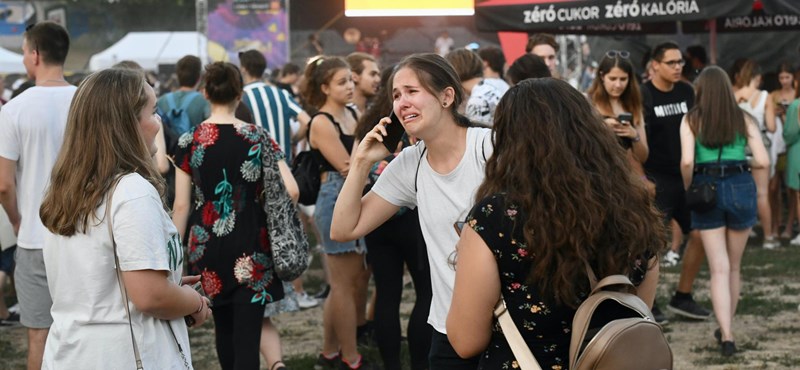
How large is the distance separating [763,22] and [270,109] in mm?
6786

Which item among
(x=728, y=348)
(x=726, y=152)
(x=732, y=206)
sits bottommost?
(x=728, y=348)

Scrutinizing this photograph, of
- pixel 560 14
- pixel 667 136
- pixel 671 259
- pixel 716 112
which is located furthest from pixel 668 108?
pixel 671 259

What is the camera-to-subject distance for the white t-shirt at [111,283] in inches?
125

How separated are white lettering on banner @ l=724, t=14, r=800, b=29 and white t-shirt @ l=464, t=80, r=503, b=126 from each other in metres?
6.52

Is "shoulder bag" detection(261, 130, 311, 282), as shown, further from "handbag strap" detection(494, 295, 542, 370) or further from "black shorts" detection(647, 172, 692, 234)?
"black shorts" detection(647, 172, 692, 234)

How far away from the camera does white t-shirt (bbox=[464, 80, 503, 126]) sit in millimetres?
6930

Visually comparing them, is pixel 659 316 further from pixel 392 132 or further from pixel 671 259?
pixel 392 132

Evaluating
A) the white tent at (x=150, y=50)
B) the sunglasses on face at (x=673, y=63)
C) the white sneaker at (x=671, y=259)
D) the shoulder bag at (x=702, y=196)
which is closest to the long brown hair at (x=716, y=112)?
the shoulder bag at (x=702, y=196)

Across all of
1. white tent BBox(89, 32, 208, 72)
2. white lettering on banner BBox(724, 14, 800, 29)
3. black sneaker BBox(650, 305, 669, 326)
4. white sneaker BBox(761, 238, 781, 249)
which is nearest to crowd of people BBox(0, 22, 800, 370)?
black sneaker BBox(650, 305, 669, 326)

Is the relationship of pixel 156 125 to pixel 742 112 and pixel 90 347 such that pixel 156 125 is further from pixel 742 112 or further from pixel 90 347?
pixel 742 112

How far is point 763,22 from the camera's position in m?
12.8

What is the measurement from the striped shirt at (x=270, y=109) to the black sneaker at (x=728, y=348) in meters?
3.61

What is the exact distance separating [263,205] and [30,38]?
57.8 inches

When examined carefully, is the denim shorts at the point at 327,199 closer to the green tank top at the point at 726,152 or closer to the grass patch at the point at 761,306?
the green tank top at the point at 726,152
